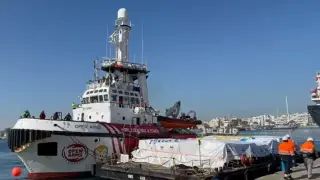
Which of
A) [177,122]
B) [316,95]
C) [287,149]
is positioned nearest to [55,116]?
[177,122]

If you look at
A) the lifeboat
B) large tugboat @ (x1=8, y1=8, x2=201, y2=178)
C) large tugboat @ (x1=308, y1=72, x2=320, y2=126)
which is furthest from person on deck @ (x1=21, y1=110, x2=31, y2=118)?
large tugboat @ (x1=308, y1=72, x2=320, y2=126)

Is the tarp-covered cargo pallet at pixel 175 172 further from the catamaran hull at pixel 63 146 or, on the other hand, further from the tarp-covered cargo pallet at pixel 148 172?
the catamaran hull at pixel 63 146

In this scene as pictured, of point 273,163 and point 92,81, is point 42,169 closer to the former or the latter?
point 92,81

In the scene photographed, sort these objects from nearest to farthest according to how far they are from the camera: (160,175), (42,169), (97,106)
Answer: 1. (160,175)
2. (42,169)
3. (97,106)

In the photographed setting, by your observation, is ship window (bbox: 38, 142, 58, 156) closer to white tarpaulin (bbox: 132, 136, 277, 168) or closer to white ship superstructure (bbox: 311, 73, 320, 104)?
white tarpaulin (bbox: 132, 136, 277, 168)

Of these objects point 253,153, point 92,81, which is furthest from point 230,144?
point 92,81

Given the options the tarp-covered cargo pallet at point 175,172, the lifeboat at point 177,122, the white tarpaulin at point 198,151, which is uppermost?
the lifeboat at point 177,122

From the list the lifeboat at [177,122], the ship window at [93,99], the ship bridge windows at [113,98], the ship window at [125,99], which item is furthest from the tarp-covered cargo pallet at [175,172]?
the lifeboat at [177,122]

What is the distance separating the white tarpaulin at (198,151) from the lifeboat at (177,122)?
25.7ft

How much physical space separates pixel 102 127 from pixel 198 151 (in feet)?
28.2

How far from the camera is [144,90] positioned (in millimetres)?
36625

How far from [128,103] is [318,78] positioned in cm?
2256

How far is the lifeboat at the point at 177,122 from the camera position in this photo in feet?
113

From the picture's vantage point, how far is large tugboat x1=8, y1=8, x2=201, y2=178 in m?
25.8
